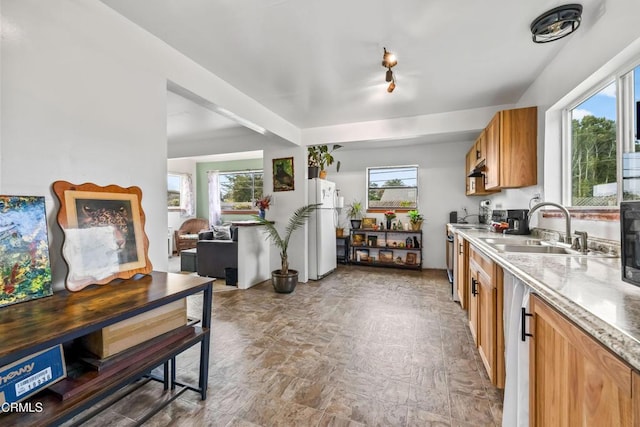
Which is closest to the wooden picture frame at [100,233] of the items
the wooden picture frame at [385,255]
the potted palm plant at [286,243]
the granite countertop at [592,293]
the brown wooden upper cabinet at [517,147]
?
the granite countertop at [592,293]

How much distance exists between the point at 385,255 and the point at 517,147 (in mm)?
3227

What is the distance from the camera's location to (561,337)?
0.89 m

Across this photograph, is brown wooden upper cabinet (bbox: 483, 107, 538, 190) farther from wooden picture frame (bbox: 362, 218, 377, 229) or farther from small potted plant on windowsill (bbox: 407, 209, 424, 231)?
wooden picture frame (bbox: 362, 218, 377, 229)

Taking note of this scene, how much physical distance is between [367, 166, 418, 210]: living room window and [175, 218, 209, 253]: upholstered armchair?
4.28 m

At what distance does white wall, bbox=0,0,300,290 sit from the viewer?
1328 mm

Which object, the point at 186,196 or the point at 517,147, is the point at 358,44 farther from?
the point at 186,196

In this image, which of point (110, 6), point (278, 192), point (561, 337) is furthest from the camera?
point (278, 192)

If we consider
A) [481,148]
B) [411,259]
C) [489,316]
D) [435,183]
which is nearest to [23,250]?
[489,316]

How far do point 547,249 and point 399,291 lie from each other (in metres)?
2.16

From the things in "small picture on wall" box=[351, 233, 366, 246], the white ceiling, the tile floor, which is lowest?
the tile floor

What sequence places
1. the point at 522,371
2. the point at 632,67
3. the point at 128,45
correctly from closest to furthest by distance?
the point at 522,371 → the point at 632,67 → the point at 128,45

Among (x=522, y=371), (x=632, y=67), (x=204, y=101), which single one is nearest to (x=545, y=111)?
(x=632, y=67)

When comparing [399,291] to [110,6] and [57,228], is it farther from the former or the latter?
[110,6]

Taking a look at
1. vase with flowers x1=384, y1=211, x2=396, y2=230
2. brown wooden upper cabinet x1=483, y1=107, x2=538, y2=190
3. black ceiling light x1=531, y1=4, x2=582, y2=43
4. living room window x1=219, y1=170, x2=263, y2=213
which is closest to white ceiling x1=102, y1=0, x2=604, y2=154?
black ceiling light x1=531, y1=4, x2=582, y2=43
